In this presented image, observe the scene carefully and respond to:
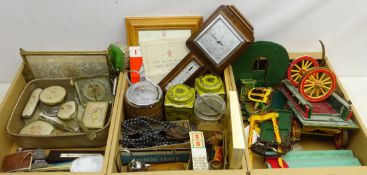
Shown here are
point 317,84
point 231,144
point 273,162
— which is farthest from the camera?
point 317,84

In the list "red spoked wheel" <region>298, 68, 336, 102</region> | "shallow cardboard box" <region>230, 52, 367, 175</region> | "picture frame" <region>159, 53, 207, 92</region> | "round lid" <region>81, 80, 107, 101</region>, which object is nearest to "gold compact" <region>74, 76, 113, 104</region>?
"round lid" <region>81, 80, 107, 101</region>

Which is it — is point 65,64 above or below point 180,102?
above

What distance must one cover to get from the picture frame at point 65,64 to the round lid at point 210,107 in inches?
15.5

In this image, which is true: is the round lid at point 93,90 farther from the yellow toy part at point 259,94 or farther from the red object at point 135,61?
the yellow toy part at point 259,94

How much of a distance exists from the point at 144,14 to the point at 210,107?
1.53ft

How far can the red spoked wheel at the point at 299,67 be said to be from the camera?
129 cm

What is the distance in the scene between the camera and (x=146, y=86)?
118 centimetres

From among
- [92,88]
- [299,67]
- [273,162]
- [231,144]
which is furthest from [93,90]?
[299,67]

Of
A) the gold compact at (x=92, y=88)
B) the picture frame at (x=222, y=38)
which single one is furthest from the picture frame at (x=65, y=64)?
the picture frame at (x=222, y=38)

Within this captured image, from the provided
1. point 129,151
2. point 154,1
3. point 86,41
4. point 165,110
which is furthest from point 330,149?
point 86,41

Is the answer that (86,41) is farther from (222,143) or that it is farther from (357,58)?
(357,58)

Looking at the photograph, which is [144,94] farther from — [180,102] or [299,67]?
[299,67]

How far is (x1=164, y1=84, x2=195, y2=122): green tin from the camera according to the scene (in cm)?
113

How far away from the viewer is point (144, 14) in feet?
4.19
